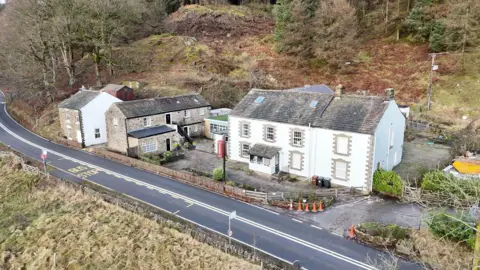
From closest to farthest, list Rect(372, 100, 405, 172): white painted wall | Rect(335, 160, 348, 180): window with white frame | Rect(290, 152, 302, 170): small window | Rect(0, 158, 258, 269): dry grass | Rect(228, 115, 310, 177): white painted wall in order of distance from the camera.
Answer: Rect(0, 158, 258, 269): dry grass < Rect(372, 100, 405, 172): white painted wall < Rect(335, 160, 348, 180): window with white frame < Rect(228, 115, 310, 177): white painted wall < Rect(290, 152, 302, 170): small window

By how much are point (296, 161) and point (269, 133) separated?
143 inches

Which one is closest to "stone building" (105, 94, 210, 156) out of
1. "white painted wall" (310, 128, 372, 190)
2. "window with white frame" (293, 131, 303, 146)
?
"window with white frame" (293, 131, 303, 146)

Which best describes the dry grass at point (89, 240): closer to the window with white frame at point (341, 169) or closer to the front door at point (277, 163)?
the front door at point (277, 163)

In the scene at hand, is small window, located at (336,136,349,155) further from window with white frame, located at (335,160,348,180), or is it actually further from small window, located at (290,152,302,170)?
small window, located at (290,152,302,170)

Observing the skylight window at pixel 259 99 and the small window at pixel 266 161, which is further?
the skylight window at pixel 259 99

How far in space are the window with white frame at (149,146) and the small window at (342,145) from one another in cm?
1984

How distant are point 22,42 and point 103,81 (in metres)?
14.4

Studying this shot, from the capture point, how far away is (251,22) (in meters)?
85.6

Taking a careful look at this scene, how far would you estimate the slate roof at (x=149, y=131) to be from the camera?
36.5 m

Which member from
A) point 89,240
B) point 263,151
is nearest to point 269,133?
point 263,151

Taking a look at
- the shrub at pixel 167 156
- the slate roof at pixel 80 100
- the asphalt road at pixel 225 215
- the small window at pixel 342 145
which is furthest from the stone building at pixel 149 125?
the small window at pixel 342 145

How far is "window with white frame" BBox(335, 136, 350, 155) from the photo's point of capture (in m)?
27.9

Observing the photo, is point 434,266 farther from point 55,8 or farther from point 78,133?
point 55,8

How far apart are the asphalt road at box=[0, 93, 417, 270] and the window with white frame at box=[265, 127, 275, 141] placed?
8.05 m
